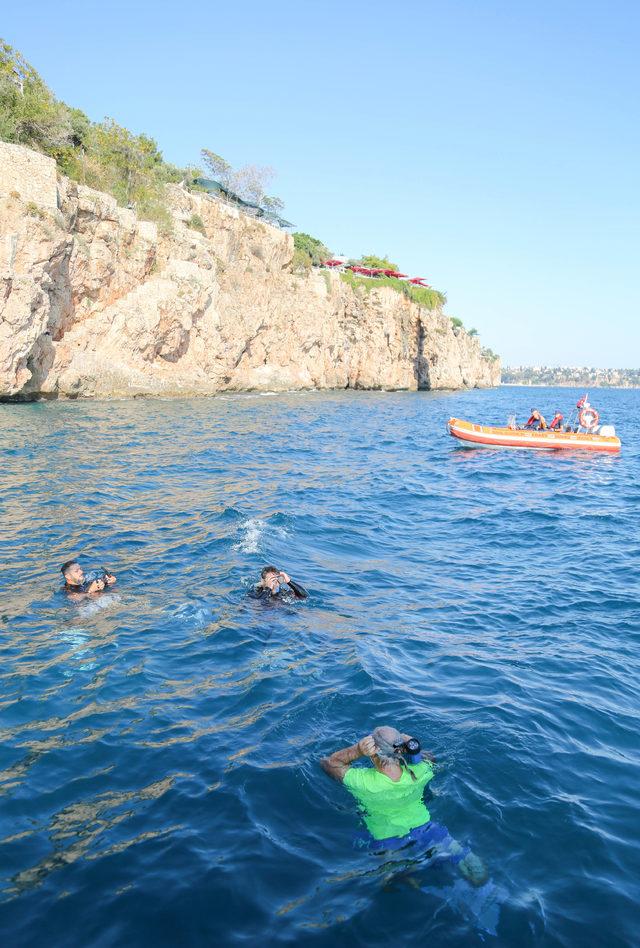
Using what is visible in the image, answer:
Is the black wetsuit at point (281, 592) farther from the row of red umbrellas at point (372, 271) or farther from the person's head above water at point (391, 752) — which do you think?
the row of red umbrellas at point (372, 271)

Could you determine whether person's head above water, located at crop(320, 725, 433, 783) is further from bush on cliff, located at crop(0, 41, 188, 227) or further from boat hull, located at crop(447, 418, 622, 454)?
bush on cliff, located at crop(0, 41, 188, 227)

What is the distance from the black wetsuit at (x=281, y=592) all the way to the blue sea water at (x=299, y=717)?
8.2 inches

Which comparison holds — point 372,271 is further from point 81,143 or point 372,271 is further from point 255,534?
point 255,534

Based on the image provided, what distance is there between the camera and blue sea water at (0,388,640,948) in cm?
406

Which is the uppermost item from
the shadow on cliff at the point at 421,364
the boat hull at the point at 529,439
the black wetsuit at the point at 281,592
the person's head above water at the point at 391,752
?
the shadow on cliff at the point at 421,364

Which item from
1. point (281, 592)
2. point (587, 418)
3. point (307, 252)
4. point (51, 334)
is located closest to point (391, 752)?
point (281, 592)

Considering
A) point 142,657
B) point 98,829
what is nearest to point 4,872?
point 98,829

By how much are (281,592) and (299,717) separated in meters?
3.16

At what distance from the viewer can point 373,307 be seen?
7162 centimetres

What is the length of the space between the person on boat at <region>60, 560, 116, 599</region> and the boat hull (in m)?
21.0

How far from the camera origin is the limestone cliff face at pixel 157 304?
96.3 feet

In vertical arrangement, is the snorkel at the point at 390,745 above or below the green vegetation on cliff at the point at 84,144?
below

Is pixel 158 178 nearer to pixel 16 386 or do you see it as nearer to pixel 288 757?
pixel 16 386

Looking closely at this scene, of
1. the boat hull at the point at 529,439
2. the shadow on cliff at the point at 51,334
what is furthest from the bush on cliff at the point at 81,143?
the boat hull at the point at 529,439
